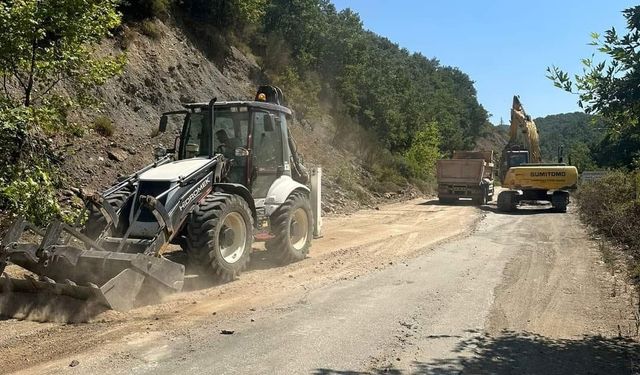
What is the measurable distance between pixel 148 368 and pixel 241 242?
3.40 meters

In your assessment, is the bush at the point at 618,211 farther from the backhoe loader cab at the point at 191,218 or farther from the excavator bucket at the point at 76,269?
the excavator bucket at the point at 76,269

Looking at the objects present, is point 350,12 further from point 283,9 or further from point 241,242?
point 241,242

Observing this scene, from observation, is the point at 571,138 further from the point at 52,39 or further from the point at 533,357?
the point at 533,357

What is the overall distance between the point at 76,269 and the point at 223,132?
10.9ft

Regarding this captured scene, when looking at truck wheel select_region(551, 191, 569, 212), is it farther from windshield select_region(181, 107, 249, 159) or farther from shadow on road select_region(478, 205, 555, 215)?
windshield select_region(181, 107, 249, 159)

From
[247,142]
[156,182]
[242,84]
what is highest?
[242,84]

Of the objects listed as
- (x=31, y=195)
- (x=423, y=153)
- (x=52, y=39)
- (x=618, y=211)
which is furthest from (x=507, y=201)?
(x=423, y=153)

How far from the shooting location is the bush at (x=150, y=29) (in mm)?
19172

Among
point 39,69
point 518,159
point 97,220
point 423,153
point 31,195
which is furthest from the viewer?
point 423,153

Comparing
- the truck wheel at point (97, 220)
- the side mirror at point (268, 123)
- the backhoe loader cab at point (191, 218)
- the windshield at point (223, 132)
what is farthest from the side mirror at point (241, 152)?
the truck wheel at point (97, 220)

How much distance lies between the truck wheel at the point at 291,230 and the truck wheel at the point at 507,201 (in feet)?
42.1

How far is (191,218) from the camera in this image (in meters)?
6.95

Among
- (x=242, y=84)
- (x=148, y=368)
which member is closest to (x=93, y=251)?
(x=148, y=368)

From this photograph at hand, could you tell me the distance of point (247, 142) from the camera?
8305 mm
